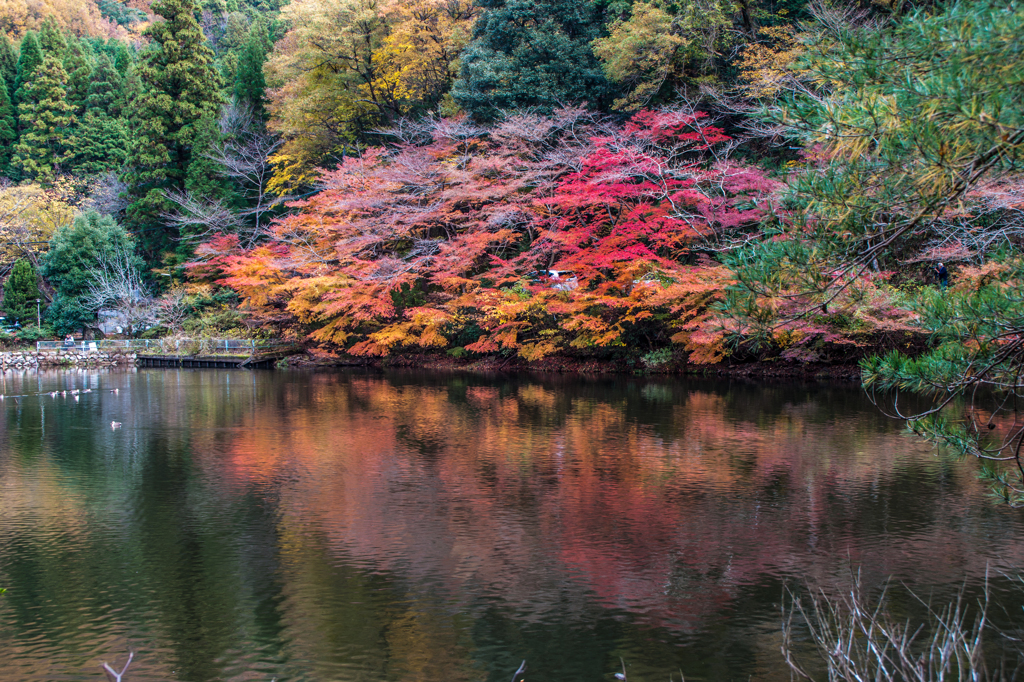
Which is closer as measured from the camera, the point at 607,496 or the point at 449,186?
the point at 607,496

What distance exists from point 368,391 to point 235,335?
10.5 metres

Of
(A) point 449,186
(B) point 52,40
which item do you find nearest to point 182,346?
(A) point 449,186

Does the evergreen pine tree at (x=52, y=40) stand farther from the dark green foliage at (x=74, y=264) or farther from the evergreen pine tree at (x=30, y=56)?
the dark green foliage at (x=74, y=264)

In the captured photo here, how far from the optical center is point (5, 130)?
1430 inches

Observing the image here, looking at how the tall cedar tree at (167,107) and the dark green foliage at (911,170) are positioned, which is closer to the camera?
the dark green foliage at (911,170)

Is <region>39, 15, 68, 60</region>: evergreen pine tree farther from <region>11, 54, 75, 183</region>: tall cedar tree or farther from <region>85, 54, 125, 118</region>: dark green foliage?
<region>85, 54, 125, 118</region>: dark green foliage

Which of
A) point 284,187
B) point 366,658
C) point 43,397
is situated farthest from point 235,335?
point 366,658

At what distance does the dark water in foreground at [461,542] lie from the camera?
17.0 feet

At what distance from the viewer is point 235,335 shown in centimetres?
2678

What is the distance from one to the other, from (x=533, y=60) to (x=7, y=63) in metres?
28.5

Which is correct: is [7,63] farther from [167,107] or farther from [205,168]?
[205,168]

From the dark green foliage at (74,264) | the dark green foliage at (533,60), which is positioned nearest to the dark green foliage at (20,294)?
the dark green foliage at (74,264)

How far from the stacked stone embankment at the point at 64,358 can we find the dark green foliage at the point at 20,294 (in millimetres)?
3536

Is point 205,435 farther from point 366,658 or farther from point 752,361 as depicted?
point 752,361
